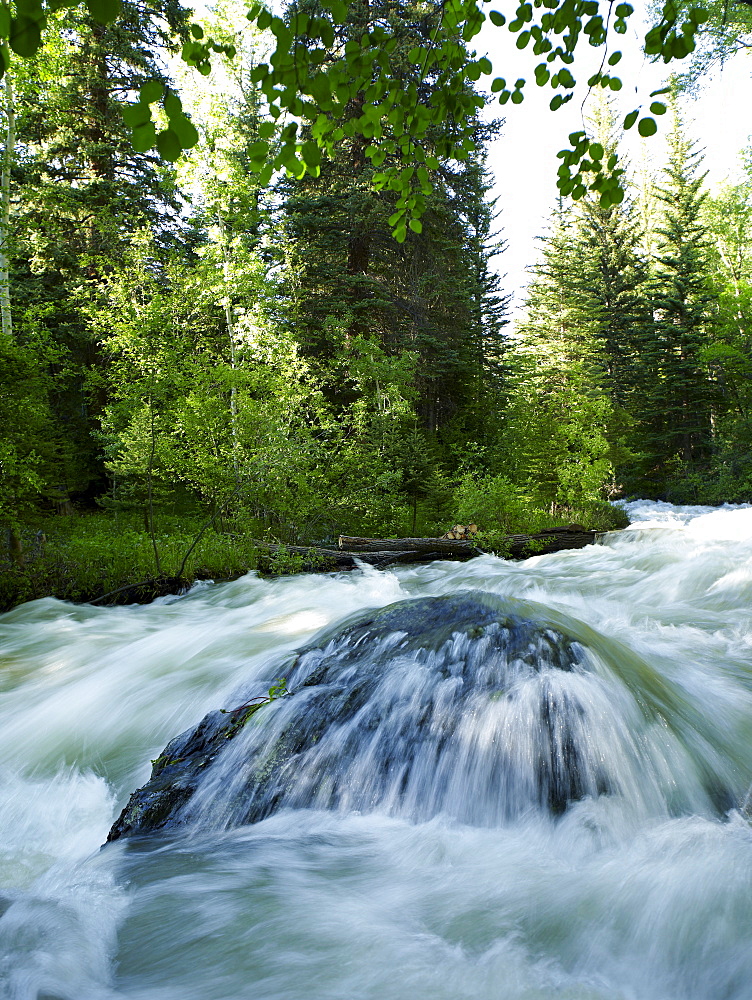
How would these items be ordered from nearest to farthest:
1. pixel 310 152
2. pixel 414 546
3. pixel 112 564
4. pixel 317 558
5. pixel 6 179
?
pixel 310 152
pixel 112 564
pixel 317 558
pixel 414 546
pixel 6 179

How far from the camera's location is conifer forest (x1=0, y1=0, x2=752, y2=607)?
29.5 ft

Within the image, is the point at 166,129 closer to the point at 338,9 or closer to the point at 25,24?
the point at 25,24

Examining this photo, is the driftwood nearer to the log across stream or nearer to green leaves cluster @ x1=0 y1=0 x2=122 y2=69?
the log across stream

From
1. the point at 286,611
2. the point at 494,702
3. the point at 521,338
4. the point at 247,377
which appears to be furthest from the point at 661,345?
the point at 494,702

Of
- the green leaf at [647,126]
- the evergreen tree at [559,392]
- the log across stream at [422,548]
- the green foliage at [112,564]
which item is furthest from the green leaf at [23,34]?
the evergreen tree at [559,392]

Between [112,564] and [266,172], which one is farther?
[112,564]

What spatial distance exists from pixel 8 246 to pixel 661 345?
80.0 ft

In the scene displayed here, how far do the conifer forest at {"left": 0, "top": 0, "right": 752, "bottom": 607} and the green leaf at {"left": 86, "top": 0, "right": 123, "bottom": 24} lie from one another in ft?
16.6

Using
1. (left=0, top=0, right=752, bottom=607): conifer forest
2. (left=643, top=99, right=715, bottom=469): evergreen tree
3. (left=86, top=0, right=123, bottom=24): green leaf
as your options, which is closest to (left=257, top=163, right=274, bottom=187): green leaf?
(left=86, top=0, right=123, bottom=24): green leaf

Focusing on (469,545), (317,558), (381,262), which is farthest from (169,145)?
(381,262)

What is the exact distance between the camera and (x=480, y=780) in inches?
119

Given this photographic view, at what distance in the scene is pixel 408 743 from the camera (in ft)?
10.6

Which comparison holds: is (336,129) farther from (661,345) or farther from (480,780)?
(661,345)

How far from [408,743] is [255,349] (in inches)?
471
